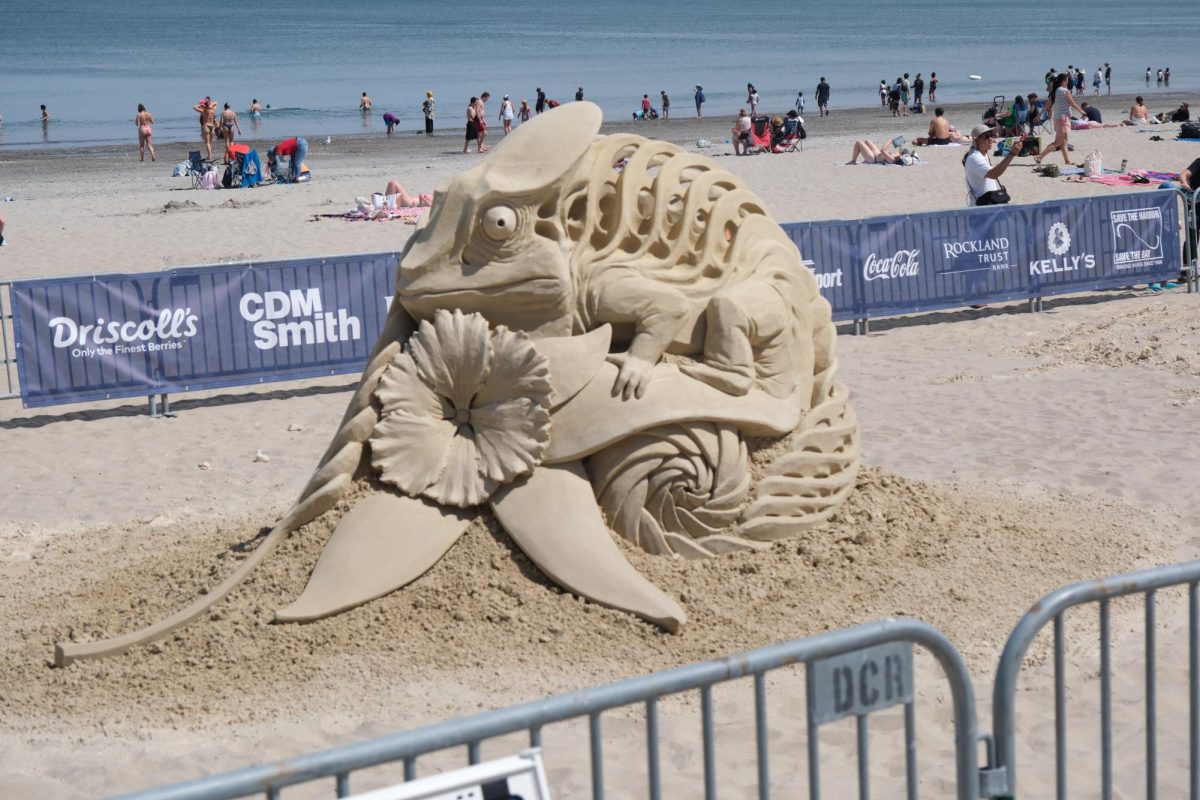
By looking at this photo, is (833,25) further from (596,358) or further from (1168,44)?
(596,358)

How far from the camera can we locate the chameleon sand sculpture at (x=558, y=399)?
7.35m

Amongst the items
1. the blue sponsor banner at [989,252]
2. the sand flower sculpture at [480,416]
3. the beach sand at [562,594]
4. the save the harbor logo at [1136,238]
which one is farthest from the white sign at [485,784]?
the save the harbor logo at [1136,238]

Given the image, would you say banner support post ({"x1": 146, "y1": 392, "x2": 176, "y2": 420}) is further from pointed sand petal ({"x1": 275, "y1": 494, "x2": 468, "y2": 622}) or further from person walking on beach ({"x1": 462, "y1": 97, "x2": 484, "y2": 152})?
person walking on beach ({"x1": 462, "y1": 97, "x2": 484, "y2": 152})

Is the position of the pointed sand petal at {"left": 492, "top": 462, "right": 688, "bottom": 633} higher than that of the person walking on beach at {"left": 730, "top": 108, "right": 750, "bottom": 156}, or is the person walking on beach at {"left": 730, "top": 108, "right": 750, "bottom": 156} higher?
the person walking on beach at {"left": 730, "top": 108, "right": 750, "bottom": 156}

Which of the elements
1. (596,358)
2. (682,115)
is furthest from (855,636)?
(682,115)

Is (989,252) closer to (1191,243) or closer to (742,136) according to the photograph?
(1191,243)

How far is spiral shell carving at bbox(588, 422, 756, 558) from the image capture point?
24.7 ft

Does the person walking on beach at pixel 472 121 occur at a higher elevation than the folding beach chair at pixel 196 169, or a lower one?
higher

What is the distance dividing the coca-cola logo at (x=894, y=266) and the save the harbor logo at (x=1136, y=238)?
8.97 ft

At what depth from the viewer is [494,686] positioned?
6.89m

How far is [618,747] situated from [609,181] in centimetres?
296

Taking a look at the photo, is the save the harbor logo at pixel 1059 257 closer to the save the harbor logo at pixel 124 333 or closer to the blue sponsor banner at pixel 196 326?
the blue sponsor banner at pixel 196 326

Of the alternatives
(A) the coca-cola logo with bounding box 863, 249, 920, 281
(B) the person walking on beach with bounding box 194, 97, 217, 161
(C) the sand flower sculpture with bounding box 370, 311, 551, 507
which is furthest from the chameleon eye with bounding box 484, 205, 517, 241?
(B) the person walking on beach with bounding box 194, 97, 217, 161

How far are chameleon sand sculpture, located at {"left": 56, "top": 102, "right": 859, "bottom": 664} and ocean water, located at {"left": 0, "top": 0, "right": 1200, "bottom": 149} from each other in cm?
4156
